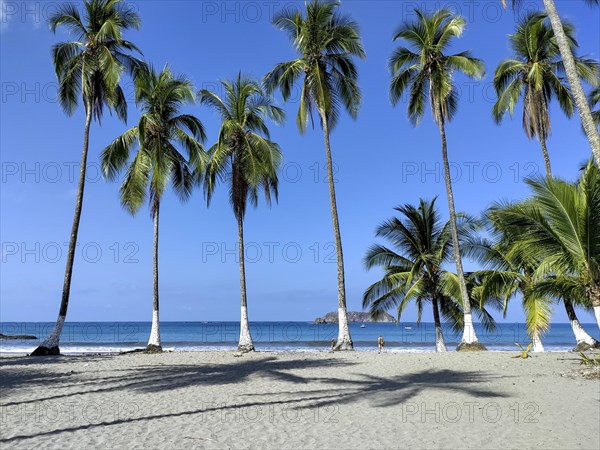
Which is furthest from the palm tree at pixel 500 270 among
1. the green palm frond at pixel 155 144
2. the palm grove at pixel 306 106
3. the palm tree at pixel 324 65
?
the green palm frond at pixel 155 144

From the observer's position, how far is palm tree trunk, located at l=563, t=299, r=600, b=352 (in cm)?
1844

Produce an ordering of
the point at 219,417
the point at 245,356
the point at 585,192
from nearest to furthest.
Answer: the point at 219,417, the point at 585,192, the point at 245,356

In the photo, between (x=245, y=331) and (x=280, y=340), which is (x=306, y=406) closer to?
(x=245, y=331)

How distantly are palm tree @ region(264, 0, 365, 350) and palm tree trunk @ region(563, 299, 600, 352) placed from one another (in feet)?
30.4

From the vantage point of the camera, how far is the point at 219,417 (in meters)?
8.16

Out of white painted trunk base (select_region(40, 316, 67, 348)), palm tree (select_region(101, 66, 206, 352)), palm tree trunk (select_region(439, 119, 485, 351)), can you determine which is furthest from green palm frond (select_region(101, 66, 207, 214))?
palm tree trunk (select_region(439, 119, 485, 351))

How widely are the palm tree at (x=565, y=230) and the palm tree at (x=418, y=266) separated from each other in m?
9.39

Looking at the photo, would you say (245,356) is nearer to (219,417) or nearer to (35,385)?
(35,385)

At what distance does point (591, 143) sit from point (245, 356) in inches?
560

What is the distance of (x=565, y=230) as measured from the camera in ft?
37.9

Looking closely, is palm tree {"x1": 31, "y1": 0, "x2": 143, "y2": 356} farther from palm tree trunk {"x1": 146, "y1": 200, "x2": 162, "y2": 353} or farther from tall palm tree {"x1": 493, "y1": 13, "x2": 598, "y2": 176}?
tall palm tree {"x1": 493, "y1": 13, "x2": 598, "y2": 176}

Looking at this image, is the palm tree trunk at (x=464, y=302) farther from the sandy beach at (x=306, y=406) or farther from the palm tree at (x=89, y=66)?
the palm tree at (x=89, y=66)

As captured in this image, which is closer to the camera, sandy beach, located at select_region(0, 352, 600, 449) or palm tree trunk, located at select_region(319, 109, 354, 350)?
sandy beach, located at select_region(0, 352, 600, 449)

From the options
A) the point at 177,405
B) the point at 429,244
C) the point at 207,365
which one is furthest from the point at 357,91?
the point at 177,405
